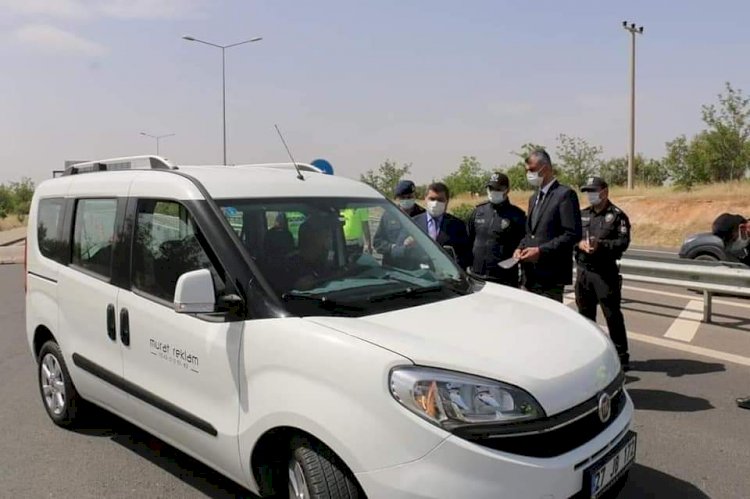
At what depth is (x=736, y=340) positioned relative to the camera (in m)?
6.92

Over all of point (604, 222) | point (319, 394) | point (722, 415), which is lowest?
point (722, 415)

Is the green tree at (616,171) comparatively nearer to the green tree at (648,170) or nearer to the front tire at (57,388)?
the green tree at (648,170)

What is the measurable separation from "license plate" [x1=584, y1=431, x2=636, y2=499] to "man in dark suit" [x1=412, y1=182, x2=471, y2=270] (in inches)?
121

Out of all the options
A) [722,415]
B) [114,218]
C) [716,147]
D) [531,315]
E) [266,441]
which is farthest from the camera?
[716,147]

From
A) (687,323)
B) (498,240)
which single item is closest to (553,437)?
(498,240)

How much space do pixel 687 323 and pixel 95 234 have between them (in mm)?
6830

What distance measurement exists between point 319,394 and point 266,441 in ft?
1.51

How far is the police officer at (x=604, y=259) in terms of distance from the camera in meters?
5.77

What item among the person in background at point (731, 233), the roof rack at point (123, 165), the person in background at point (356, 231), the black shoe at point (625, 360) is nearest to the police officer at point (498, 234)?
the black shoe at point (625, 360)

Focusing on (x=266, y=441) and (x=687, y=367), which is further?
(x=687, y=367)

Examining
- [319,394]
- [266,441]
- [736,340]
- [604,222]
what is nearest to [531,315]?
[319,394]

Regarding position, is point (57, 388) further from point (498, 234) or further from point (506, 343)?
point (498, 234)

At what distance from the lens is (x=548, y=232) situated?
17.4 feet

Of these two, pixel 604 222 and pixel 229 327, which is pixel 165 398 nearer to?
pixel 229 327
